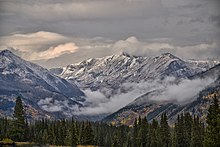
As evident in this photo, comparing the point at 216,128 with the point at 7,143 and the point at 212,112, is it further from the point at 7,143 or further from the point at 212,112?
the point at 7,143

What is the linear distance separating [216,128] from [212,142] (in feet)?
11.3

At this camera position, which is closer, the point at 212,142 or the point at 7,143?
the point at 212,142

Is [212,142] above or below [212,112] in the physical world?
below

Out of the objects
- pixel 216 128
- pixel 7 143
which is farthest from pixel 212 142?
pixel 7 143

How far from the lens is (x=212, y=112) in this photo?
107188 millimetres

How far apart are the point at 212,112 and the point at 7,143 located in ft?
355

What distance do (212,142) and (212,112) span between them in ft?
23.8

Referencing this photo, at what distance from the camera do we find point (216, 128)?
4149 inches

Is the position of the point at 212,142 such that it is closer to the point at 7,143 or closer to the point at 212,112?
the point at 212,112

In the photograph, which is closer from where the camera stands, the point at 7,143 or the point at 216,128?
the point at 216,128

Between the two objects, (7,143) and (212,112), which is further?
(7,143)

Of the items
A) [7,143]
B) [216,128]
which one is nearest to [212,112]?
[216,128]

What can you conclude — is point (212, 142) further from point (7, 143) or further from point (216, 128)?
point (7, 143)
